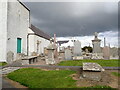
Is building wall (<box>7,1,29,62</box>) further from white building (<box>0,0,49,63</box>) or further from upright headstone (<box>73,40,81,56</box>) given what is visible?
upright headstone (<box>73,40,81,56</box>)

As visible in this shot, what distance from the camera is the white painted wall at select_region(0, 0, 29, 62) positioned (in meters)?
13.1

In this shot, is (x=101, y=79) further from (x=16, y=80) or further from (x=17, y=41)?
(x=17, y=41)

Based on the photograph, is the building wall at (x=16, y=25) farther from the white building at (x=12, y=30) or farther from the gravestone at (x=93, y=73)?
the gravestone at (x=93, y=73)

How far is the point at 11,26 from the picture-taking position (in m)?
14.2

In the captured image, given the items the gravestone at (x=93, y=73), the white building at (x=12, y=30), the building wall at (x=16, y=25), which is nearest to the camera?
the gravestone at (x=93, y=73)

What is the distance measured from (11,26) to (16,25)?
1.49 meters

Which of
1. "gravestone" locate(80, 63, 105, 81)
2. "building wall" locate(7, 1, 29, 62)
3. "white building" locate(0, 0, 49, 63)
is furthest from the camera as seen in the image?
"building wall" locate(7, 1, 29, 62)

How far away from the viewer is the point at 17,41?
16344 millimetres

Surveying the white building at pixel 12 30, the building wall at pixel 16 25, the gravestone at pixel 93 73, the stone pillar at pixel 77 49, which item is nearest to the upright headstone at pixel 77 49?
the stone pillar at pixel 77 49

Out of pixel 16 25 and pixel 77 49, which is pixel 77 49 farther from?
pixel 16 25

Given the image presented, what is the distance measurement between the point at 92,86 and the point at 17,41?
45.0ft

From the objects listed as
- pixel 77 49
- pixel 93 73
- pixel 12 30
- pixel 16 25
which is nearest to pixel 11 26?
pixel 12 30

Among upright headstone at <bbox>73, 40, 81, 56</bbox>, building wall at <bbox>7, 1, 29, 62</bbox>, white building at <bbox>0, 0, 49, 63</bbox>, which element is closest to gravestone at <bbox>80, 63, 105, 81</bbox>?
upright headstone at <bbox>73, 40, 81, 56</bbox>

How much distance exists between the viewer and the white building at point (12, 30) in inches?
515
